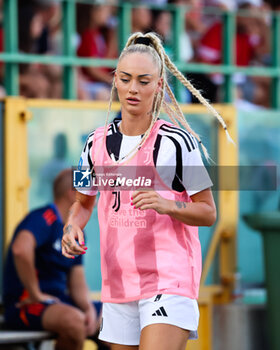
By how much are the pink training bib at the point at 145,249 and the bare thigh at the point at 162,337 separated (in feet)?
0.49

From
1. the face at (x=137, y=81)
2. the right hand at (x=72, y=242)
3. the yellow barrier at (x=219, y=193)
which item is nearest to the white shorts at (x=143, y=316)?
the right hand at (x=72, y=242)

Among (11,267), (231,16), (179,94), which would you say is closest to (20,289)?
(11,267)

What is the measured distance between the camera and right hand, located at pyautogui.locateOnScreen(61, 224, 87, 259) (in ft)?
12.3

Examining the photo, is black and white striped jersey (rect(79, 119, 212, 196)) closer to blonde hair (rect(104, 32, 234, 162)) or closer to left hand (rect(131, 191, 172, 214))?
blonde hair (rect(104, 32, 234, 162))

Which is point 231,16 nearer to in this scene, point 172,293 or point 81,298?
point 81,298

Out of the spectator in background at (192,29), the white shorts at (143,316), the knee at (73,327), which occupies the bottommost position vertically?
the knee at (73,327)

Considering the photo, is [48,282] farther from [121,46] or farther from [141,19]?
[141,19]

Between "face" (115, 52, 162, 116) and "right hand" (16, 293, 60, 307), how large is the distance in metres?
2.61

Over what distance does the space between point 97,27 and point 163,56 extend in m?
3.93

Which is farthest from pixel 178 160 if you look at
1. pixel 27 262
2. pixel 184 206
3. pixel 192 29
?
pixel 192 29

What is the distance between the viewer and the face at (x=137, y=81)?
3877 millimetres

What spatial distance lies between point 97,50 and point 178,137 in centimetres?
408

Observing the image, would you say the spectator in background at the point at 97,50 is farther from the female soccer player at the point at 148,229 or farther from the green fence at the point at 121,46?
the female soccer player at the point at 148,229

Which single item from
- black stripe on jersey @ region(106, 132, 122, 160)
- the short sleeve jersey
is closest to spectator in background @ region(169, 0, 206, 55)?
the short sleeve jersey
